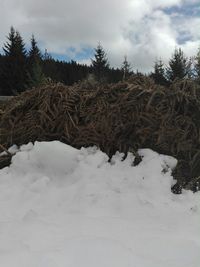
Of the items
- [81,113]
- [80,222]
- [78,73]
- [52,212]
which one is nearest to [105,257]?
[80,222]

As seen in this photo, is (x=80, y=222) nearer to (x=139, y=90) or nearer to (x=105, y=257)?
(x=105, y=257)

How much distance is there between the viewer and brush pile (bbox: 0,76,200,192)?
17.9ft

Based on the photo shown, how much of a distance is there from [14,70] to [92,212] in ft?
161

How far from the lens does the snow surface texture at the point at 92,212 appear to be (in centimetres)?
335

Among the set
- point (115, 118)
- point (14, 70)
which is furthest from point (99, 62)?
point (115, 118)

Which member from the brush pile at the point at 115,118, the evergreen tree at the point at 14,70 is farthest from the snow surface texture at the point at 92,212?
the evergreen tree at the point at 14,70

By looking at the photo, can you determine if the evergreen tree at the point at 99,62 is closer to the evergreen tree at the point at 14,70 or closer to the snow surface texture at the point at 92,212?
the evergreen tree at the point at 14,70

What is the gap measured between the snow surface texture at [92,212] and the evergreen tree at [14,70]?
4594 cm

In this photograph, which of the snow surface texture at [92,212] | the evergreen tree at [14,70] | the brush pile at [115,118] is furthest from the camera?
the evergreen tree at [14,70]

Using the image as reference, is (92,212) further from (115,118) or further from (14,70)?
(14,70)

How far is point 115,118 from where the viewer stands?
568 centimetres

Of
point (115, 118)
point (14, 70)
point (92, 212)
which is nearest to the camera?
point (92, 212)

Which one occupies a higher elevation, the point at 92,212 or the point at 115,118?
the point at 115,118

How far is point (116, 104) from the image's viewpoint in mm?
5828
